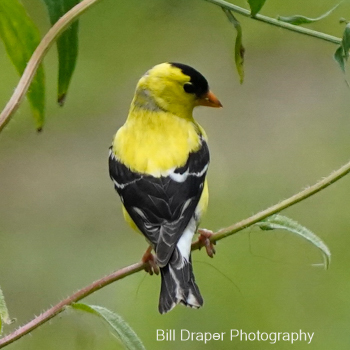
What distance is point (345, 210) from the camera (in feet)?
12.3

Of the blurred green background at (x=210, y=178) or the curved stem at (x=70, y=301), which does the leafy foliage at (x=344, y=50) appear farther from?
the blurred green background at (x=210, y=178)

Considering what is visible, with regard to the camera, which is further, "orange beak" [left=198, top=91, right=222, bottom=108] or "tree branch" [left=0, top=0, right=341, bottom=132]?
"orange beak" [left=198, top=91, right=222, bottom=108]

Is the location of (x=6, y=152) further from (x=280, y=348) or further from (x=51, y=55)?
(x=280, y=348)

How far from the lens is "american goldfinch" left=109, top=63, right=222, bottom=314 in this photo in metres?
1.50

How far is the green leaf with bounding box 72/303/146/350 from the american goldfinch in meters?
0.17

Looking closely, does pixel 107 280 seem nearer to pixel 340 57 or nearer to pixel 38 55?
pixel 38 55

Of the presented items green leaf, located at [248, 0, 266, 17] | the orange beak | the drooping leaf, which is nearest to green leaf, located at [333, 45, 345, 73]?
the drooping leaf

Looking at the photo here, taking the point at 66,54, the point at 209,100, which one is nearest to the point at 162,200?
the point at 209,100

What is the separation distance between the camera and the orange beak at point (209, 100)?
6.05 ft

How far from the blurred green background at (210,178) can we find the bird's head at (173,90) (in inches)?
36.6

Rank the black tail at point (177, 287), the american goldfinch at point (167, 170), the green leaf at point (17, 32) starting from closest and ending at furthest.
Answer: the green leaf at point (17, 32), the black tail at point (177, 287), the american goldfinch at point (167, 170)

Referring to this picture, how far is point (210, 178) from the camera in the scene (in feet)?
12.9

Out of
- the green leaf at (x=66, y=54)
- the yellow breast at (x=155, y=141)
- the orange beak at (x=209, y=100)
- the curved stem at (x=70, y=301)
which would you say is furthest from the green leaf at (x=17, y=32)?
the orange beak at (x=209, y=100)

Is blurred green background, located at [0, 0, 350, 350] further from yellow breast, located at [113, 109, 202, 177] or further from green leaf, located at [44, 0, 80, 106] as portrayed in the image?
green leaf, located at [44, 0, 80, 106]
